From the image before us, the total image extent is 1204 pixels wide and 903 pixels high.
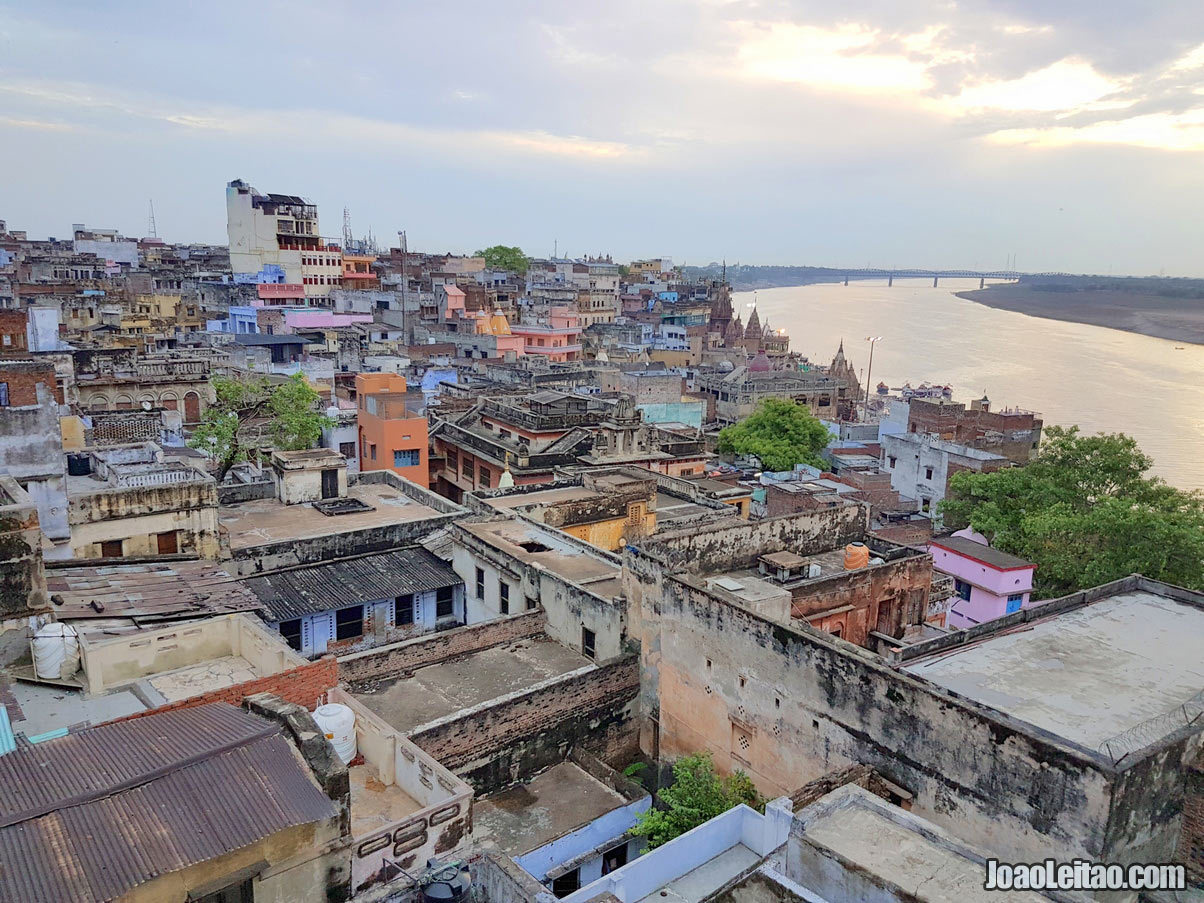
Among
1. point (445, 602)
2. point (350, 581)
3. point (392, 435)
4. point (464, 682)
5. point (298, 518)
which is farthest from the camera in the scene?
point (392, 435)

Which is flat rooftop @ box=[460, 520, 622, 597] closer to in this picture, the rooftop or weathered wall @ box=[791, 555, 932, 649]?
weathered wall @ box=[791, 555, 932, 649]

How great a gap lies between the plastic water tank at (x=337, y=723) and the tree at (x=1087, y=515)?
2223 cm

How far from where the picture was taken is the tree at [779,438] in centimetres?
4891

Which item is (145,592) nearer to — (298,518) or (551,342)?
(298,518)

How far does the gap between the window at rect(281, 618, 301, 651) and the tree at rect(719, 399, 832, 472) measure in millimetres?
31884

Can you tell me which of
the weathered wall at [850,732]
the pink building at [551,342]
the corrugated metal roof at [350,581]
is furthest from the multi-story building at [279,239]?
the weathered wall at [850,732]

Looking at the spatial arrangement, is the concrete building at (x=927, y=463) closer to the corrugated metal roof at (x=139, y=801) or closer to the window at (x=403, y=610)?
the window at (x=403, y=610)

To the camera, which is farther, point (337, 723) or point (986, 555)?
point (986, 555)

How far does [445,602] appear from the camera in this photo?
2589 cm

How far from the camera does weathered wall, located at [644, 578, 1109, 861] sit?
11250 millimetres

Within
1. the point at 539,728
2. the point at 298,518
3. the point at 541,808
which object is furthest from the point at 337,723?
the point at 298,518

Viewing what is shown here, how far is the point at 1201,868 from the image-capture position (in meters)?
11.5

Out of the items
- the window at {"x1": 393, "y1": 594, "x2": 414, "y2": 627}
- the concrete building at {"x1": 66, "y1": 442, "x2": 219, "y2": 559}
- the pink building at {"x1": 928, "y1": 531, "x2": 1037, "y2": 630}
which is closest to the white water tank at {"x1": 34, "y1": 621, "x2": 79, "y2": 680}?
the concrete building at {"x1": 66, "y1": 442, "x2": 219, "y2": 559}

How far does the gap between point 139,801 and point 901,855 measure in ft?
27.3
